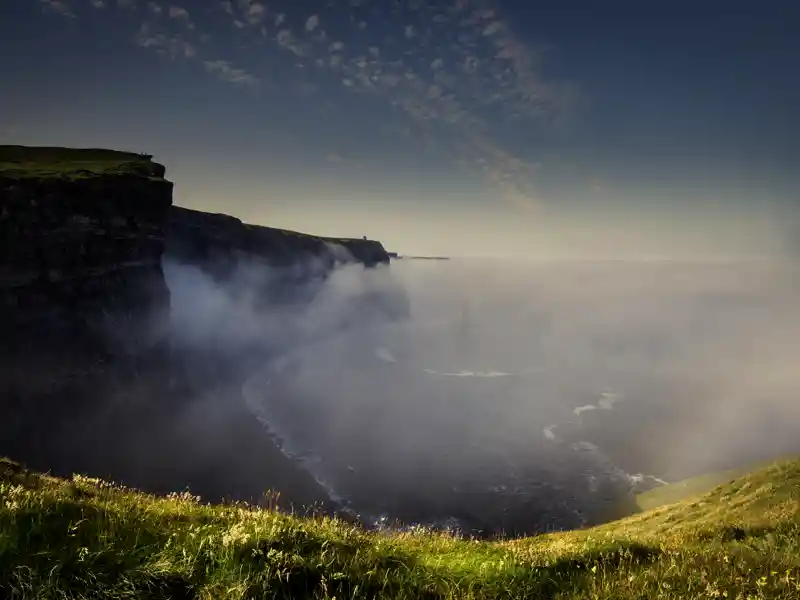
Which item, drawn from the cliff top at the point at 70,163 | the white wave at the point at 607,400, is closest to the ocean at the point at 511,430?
the white wave at the point at 607,400

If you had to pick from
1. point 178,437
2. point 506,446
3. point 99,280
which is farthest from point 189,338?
point 506,446

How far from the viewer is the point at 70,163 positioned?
9288 cm

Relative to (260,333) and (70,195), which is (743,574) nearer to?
(70,195)

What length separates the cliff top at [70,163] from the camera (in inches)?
3081

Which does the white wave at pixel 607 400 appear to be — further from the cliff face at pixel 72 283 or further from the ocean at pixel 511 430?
the cliff face at pixel 72 283

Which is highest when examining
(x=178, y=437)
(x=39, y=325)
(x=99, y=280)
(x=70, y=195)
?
(x=70, y=195)

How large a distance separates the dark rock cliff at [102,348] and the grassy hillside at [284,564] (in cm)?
5745

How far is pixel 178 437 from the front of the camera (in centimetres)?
8338

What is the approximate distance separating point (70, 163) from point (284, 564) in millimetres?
111005

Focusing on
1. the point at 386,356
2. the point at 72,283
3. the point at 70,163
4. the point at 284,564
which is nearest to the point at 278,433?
the point at 72,283

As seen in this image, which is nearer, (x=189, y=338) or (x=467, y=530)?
(x=467, y=530)

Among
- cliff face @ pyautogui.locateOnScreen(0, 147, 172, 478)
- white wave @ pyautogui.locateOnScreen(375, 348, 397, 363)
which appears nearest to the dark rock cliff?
cliff face @ pyautogui.locateOnScreen(0, 147, 172, 478)

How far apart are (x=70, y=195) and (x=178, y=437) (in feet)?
144

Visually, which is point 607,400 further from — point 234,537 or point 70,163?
point 234,537
